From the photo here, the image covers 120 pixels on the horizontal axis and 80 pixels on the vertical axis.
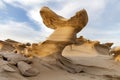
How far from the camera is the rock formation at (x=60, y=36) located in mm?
7234

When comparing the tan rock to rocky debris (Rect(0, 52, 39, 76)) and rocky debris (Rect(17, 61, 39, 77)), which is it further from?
rocky debris (Rect(17, 61, 39, 77))

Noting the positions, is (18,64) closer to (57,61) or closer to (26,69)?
(26,69)

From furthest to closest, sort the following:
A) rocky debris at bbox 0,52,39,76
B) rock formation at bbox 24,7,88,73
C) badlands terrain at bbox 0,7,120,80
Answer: rock formation at bbox 24,7,88,73, badlands terrain at bbox 0,7,120,80, rocky debris at bbox 0,52,39,76

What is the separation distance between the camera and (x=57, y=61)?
7.11m

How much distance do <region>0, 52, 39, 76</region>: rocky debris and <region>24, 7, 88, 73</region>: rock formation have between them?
41.5 inches

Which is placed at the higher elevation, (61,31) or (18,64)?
(61,31)

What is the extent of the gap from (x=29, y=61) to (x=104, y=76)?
Result: 2079 millimetres

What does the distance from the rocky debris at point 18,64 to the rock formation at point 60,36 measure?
1.05 metres

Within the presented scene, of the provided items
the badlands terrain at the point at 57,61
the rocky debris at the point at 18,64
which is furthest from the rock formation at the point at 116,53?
the rocky debris at the point at 18,64

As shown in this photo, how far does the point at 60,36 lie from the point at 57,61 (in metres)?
0.69

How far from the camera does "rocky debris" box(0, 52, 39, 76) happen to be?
575cm

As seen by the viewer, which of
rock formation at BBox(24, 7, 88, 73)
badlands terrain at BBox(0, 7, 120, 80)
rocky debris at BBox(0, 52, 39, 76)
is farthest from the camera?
rock formation at BBox(24, 7, 88, 73)

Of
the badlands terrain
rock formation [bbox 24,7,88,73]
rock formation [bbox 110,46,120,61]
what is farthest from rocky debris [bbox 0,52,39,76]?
rock formation [bbox 110,46,120,61]

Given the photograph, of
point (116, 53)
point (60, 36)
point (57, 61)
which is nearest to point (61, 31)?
point (60, 36)
